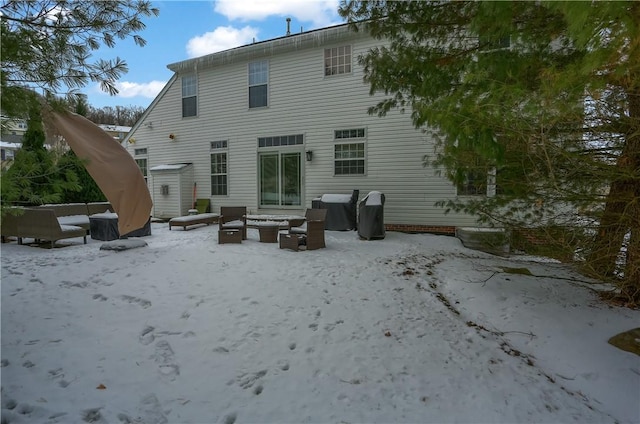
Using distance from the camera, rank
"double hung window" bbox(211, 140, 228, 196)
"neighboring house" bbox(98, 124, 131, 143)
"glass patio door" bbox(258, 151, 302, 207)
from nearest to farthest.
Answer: "glass patio door" bbox(258, 151, 302, 207) < "double hung window" bbox(211, 140, 228, 196) < "neighboring house" bbox(98, 124, 131, 143)

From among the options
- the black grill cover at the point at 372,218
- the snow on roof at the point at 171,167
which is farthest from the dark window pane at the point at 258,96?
the black grill cover at the point at 372,218

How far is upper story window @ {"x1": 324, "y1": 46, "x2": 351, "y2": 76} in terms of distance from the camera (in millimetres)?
10164

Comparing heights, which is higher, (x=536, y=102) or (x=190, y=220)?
(x=536, y=102)

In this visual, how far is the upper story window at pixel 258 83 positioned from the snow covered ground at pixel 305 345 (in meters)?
7.22

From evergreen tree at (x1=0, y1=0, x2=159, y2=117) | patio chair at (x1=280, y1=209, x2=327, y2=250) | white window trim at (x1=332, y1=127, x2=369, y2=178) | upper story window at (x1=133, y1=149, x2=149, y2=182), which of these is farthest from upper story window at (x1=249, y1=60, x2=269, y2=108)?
evergreen tree at (x1=0, y1=0, x2=159, y2=117)

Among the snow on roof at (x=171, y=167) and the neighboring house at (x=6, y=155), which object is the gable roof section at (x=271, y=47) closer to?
the snow on roof at (x=171, y=167)

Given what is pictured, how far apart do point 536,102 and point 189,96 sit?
1226 centimetres

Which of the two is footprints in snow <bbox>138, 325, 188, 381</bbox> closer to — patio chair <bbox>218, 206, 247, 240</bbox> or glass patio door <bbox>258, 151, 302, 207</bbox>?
patio chair <bbox>218, 206, 247, 240</bbox>

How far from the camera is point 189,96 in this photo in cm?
1284

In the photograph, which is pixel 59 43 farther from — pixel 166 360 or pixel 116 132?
pixel 116 132

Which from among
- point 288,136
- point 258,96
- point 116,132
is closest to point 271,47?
point 258,96

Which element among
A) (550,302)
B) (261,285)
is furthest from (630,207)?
(261,285)

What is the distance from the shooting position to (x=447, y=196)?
927 centimetres

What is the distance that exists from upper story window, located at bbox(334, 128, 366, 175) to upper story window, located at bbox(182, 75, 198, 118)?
18.9 feet
